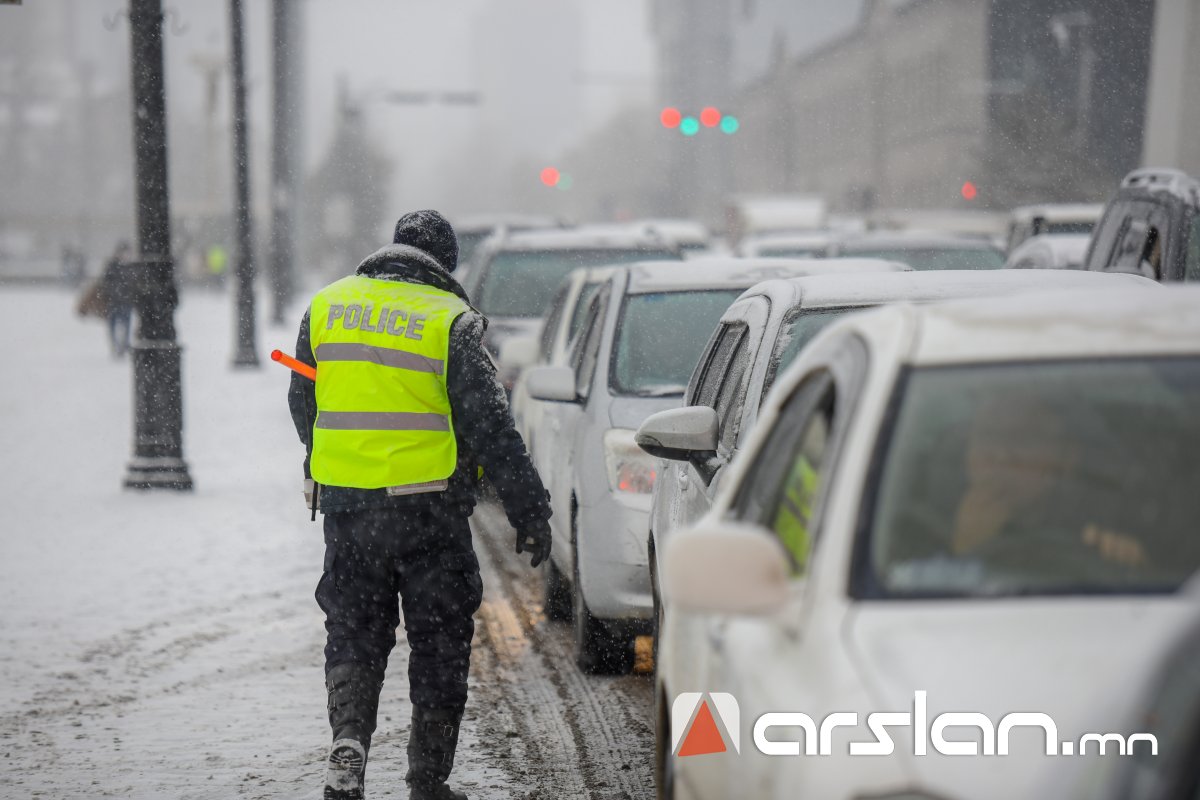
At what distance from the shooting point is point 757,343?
5934mm

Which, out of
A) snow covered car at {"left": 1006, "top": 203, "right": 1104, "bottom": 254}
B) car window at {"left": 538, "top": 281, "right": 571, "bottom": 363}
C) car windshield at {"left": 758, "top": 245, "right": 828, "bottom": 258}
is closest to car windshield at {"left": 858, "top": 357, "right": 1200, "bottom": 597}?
car window at {"left": 538, "top": 281, "right": 571, "bottom": 363}

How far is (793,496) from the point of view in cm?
359

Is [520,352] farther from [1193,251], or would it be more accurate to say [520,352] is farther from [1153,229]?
[1193,251]

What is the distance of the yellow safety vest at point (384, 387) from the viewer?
522cm

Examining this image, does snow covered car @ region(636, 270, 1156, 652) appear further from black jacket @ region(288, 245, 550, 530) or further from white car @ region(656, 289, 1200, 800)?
white car @ region(656, 289, 1200, 800)

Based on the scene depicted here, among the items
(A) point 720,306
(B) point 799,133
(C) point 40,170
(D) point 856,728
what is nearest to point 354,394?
(D) point 856,728

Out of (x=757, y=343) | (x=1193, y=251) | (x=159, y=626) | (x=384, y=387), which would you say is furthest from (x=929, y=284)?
(x=1193, y=251)

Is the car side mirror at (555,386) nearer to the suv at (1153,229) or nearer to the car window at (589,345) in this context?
the car window at (589,345)

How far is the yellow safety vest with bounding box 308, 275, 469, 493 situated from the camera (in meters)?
5.22

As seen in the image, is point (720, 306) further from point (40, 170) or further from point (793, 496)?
point (40, 170)

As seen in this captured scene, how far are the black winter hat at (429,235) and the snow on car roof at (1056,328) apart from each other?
2291 millimetres

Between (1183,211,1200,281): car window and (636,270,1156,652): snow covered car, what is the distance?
165 inches

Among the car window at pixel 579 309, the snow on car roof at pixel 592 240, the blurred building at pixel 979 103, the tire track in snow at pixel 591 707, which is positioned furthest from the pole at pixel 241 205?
the blurred building at pixel 979 103

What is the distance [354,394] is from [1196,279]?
6.38 meters
